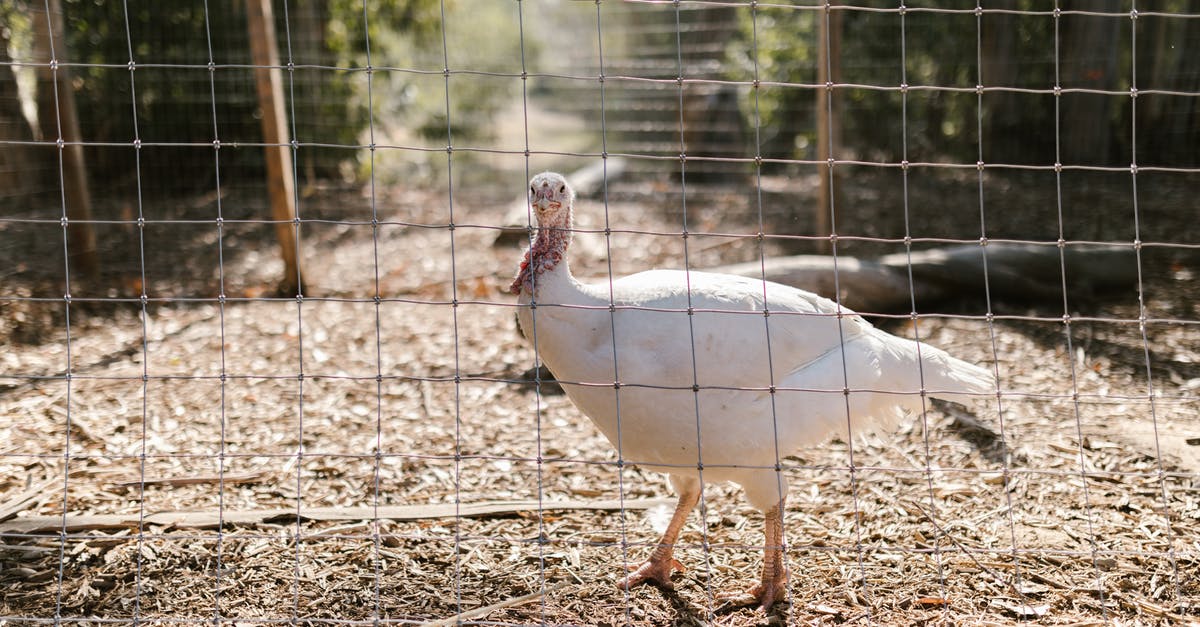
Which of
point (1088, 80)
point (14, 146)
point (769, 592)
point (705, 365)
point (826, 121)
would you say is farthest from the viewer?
point (1088, 80)

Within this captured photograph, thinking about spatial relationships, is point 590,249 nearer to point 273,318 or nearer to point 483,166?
Result: point 273,318

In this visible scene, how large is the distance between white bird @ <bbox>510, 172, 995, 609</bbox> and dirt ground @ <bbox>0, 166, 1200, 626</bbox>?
19 centimetres

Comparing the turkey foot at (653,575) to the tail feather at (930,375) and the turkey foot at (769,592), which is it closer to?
the turkey foot at (769,592)

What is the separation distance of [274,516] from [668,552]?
149 centimetres

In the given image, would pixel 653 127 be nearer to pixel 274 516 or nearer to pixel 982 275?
pixel 982 275

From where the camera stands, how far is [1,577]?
10.3 feet

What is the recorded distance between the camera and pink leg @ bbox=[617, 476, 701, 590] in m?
3.34

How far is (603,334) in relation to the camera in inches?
117

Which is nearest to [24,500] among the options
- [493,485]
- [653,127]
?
[493,485]

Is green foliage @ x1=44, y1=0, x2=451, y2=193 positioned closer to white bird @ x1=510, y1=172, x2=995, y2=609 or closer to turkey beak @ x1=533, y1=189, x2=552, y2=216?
turkey beak @ x1=533, y1=189, x2=552, y2=216

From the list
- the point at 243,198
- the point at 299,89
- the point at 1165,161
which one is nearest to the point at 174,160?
the point at 243,198

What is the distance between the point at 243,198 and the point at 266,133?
9.92ft

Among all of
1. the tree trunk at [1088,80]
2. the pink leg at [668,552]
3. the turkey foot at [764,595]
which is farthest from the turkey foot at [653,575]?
the tree trunk at [1088,80]

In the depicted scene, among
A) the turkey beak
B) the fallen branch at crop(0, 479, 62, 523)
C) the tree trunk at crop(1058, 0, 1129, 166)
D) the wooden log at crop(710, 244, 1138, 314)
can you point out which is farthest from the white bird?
the tree trunk at crop(1058, 0, 1129, 166)
